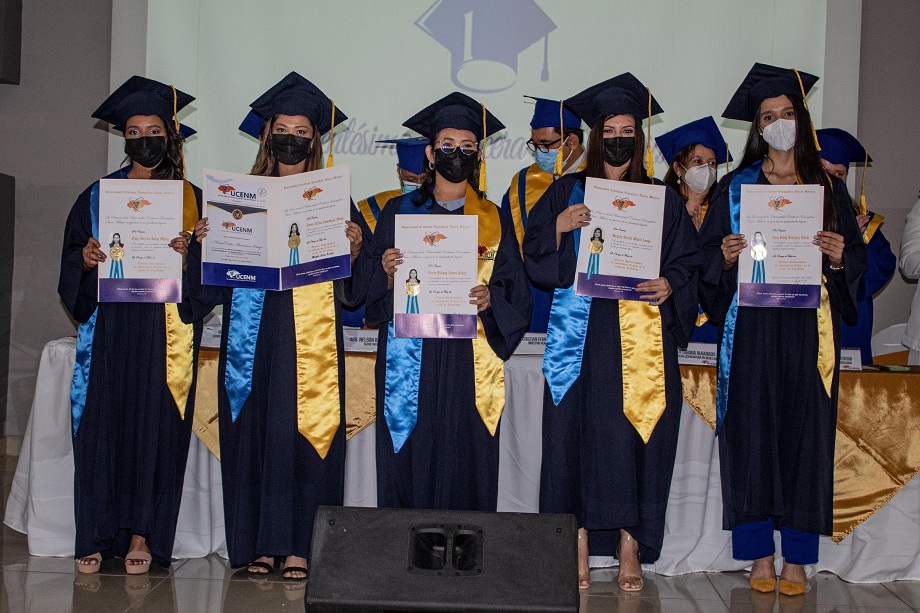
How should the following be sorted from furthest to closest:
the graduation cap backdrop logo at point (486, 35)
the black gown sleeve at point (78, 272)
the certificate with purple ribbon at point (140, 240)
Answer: the graduation cap backdrop logo at point (486, 35) < the black gown sleeve at point (78, 272) < the certificate with purple ribbon at point (140, 240)

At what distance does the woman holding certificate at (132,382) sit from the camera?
3869 mm

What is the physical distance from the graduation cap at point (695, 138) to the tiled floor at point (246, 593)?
2.17 meters

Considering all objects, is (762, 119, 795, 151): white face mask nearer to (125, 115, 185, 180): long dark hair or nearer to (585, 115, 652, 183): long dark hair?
(585, 115, 652, 183): long dark hair

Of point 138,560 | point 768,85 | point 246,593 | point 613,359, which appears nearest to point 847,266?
point 768,85

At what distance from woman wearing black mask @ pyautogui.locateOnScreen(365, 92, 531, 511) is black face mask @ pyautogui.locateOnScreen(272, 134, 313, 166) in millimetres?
464

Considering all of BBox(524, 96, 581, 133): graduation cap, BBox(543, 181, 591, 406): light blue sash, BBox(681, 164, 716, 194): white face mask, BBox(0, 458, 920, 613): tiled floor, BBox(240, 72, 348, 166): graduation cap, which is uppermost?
BBox(524, 96, 581, 133): graduation cap

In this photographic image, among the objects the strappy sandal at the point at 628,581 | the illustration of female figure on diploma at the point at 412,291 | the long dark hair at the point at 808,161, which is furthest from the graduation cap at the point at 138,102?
the strappy sandal at the point at 628,581

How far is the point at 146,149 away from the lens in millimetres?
3889

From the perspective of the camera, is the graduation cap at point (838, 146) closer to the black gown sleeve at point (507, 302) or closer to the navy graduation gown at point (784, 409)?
the navy graduation gown at point (784, 409)

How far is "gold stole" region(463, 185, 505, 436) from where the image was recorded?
373 cm

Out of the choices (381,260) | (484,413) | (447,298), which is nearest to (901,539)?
(484,413)

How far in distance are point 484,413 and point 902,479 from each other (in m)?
1.96

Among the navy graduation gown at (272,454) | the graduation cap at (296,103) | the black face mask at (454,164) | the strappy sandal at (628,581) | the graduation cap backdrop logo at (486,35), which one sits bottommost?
the strappy sandal at (628,581)

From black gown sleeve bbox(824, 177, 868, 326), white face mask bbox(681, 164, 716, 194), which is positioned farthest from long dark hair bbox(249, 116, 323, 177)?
black gown sleeve bbox(824, 177, 868, 326)
